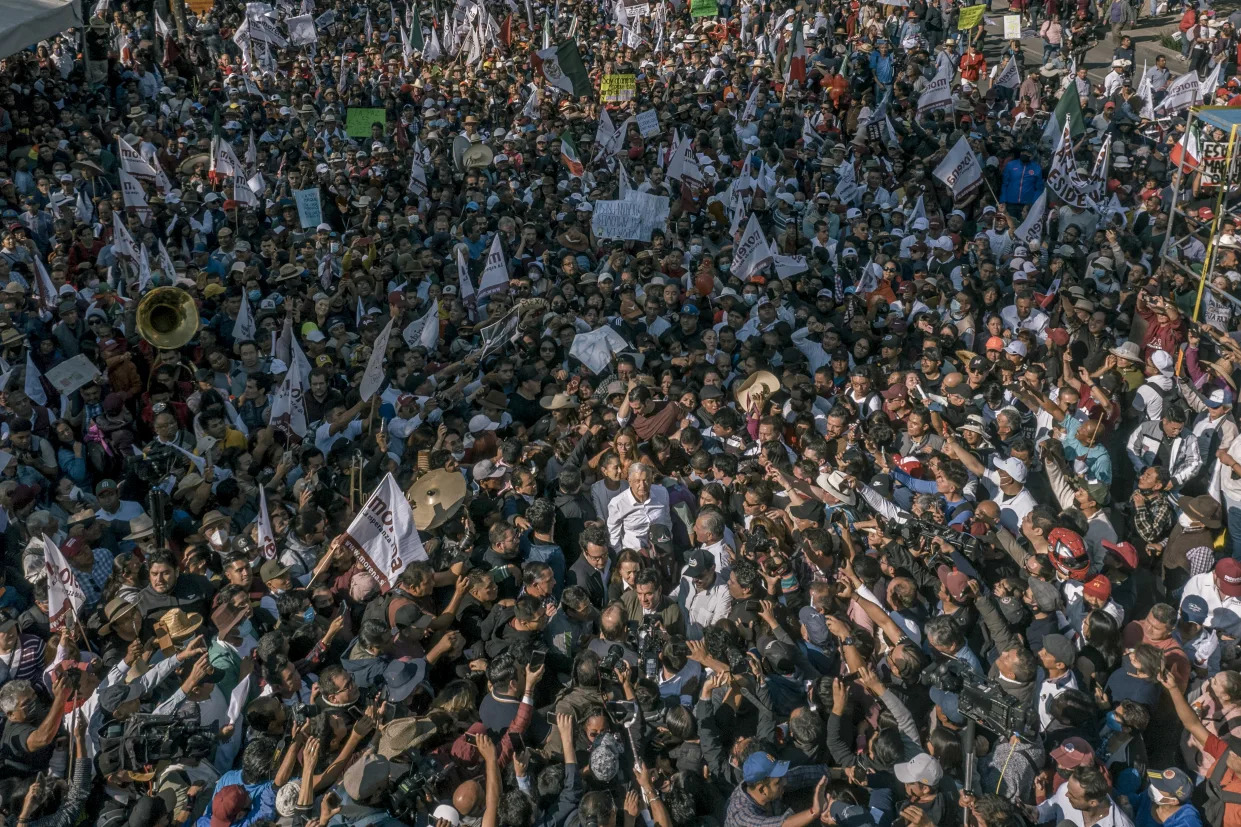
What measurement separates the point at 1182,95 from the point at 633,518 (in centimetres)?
1394

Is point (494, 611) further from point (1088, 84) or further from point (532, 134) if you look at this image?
point (1088, 84)

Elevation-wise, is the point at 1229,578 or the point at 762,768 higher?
the point at 762,768

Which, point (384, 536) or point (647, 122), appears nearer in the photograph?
point (384, 536)

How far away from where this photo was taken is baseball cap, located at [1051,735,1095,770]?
4863 mm

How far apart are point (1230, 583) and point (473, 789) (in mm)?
4105

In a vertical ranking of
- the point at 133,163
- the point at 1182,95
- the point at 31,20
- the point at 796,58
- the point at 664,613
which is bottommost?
the point at 1182,95

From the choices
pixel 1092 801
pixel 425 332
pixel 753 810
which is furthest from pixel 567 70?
pixel 1092 801

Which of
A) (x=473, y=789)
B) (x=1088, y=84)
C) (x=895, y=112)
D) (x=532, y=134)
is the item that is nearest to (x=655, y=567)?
(x=473, y=789)

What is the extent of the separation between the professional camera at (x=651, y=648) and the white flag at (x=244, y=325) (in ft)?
19.6

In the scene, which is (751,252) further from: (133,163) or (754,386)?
(133,163)

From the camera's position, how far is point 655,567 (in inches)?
269

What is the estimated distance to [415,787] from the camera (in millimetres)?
4910

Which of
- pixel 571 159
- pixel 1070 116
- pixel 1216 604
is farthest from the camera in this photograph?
pixel 571 159

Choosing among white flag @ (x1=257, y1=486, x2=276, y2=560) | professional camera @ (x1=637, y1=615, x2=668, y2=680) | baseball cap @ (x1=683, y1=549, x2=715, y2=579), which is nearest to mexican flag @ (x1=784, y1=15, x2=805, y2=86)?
baseball cap @ (x1=683, y1=549, x2=715, y2=579)
